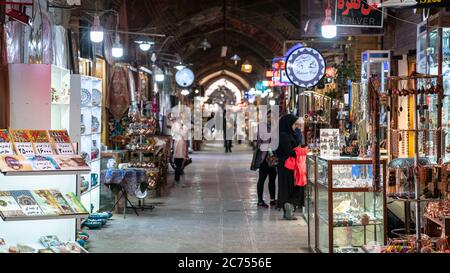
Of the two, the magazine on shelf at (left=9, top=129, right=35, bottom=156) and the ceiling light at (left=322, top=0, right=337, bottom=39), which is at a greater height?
the ceiling light at (left=322, top=0, right=337, bottom=39)

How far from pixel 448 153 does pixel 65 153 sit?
16.3ft

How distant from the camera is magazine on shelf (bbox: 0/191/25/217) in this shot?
17.2 feet

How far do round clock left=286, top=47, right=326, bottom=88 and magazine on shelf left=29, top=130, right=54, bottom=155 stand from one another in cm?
616

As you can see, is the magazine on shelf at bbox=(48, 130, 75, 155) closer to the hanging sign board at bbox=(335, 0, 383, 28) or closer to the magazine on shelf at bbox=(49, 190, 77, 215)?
the magazine on shelf at bbox=(49, 190, 77, 215)

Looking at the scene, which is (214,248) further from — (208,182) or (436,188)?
(208,182)

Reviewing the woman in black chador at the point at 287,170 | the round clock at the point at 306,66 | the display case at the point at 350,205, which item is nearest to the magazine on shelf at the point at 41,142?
the display case at the point at 350,205

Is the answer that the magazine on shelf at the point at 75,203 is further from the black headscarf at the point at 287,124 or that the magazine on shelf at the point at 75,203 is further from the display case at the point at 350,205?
the black headscarf at the point at 287,124

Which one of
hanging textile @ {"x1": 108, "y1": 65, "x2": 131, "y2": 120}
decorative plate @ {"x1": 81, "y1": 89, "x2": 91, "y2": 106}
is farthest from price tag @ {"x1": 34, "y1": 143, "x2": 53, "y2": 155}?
hanging textile @ {"x1": 108, "y1": 65, "x2": 131, "y2": 120}

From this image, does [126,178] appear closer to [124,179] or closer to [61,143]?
[124,179]

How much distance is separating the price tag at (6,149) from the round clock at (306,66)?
6517mm

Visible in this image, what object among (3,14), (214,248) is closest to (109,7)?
(3,14)

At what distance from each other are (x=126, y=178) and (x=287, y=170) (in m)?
2.35

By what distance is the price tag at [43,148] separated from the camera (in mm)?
5684

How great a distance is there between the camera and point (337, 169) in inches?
264
